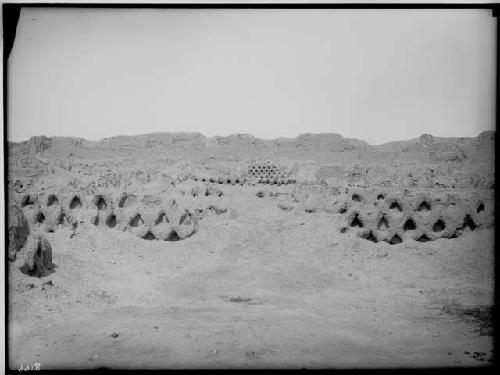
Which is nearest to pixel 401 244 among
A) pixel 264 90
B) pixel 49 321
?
pixel 264 90

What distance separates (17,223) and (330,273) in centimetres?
220

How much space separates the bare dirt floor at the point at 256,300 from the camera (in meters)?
2.91

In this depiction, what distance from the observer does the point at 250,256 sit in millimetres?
2982

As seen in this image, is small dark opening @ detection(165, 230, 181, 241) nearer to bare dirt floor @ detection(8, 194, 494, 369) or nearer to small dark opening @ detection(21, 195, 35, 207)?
bare dirt floor @ detection(8, 194, 494, 369)

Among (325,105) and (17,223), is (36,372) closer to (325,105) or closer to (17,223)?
(17,223)

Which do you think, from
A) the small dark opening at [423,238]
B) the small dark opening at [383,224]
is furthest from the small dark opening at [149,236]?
the small dark opening at [423,238]

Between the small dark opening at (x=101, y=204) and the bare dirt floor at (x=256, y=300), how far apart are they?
159 mm

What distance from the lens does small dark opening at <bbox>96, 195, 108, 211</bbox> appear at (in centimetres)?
300

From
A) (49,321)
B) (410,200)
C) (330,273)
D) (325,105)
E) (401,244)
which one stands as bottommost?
(49,321)

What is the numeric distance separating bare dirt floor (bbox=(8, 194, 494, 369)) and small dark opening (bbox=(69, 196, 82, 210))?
160 mm

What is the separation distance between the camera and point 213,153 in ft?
9.75

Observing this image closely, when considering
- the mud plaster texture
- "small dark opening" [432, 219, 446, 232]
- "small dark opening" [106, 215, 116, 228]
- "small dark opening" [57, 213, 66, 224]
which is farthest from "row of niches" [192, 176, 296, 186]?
"small dark opening" [432, 219, 446, 232]

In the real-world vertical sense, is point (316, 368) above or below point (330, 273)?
below

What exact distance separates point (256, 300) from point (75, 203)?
1.47m
